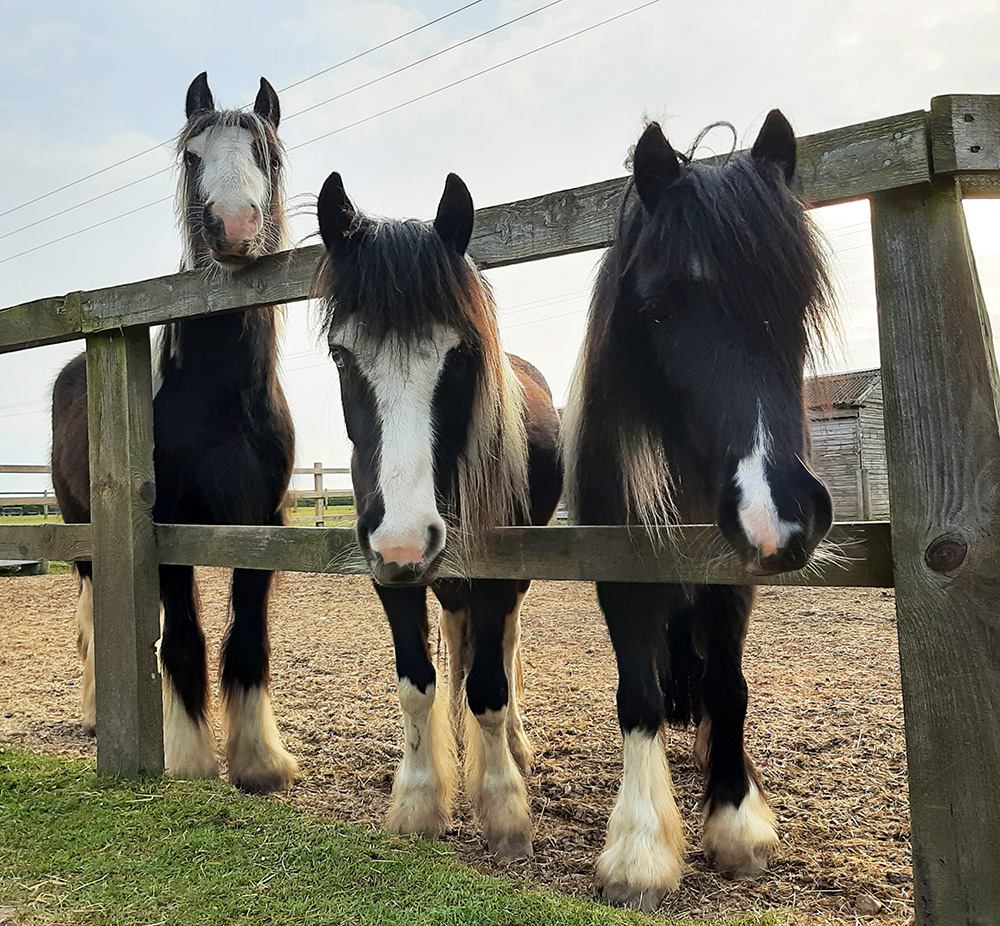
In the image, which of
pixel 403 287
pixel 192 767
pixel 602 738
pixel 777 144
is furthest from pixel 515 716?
pixel 777 144

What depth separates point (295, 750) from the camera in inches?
168

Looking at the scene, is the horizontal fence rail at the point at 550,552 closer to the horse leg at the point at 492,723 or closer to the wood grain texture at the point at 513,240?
the horse leg at the point at 492,723

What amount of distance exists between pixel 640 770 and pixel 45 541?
2804 mm

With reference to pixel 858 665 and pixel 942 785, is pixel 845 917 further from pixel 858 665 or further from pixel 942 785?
pixel 858 665

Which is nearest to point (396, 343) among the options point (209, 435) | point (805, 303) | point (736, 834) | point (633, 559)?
point (633, 559)

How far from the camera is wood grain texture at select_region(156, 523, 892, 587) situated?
1991 mm

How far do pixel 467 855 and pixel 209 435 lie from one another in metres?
2.15

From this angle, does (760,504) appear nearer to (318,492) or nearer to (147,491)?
(147,491)

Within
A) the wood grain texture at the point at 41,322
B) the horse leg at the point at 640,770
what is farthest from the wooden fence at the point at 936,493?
the wood grain texture at the point at 41,322

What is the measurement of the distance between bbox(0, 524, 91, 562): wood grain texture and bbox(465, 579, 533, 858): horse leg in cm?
177

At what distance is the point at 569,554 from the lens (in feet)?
8.18

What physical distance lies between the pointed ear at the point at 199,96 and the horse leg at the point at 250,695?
2.64 m

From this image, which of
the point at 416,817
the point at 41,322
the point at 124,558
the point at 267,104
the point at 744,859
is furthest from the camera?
the point at 267,104

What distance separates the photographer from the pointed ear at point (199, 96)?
457cm
